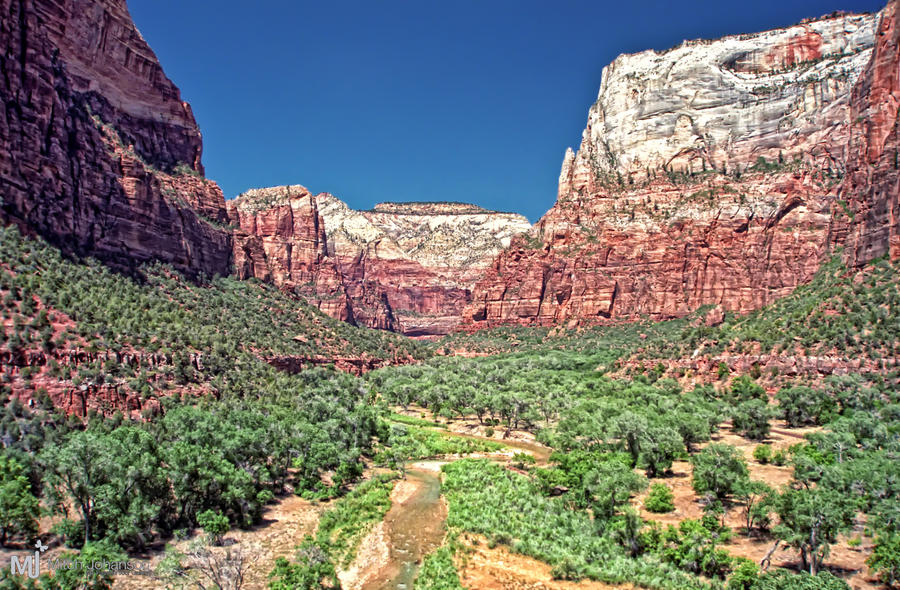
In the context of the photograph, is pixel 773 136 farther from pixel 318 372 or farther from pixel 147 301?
pixel 147 301

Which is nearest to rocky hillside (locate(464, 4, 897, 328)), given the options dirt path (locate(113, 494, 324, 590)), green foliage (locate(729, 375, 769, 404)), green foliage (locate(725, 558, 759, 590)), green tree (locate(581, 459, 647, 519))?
green foliage (locate(729, 375, 769, 404))

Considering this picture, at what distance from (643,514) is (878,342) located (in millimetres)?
40154

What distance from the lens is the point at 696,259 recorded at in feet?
414

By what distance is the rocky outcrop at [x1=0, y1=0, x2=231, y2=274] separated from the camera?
6025 centimetres

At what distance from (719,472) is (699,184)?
113m

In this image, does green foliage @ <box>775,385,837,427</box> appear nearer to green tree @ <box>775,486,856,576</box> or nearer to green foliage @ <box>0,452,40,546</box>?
green tree @ <box>775,486,856,576</box>

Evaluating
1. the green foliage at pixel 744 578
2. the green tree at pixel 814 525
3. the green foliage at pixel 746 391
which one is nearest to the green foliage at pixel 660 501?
the green tree at pixel 814 525

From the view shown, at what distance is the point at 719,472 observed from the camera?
3788 centimetres

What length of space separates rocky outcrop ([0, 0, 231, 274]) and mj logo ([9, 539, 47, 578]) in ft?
136

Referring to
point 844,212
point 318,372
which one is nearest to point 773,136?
point 844,212

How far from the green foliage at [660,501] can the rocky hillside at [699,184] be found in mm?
79007

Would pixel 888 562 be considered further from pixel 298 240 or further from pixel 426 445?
pixel 298 240

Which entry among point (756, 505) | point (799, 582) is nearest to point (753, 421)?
point (756, 505)

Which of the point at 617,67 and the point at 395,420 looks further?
the point at 617,67
